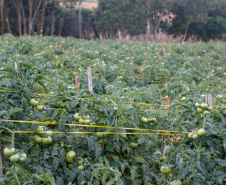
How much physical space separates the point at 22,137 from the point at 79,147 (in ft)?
1.85

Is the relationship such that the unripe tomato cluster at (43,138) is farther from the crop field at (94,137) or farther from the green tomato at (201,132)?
the green tomato at (201,132)

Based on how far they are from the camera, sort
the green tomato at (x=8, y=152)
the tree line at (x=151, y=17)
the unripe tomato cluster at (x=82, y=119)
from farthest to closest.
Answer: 1. the tree line at (x=151, y=17)
2. the unripe tomato cluster at (x=82, y=119)
3. the green tomato at (x=8, y=152)

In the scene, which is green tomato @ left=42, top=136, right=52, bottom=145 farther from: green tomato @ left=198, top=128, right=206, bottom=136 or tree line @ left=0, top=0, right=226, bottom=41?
tree line @ left=0, top=0, right=226, bottom=41

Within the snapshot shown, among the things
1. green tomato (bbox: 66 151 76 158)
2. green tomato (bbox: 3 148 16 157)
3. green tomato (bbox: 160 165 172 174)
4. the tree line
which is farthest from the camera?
the tree line

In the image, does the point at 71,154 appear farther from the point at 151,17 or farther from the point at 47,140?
the point at 151,17

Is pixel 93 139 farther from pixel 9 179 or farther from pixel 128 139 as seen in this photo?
pixel 9 179

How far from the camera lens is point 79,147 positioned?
8.97ft

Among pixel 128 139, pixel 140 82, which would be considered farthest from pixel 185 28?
pixel 128 139

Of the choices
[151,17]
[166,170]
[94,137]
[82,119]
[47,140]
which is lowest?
[166,170]

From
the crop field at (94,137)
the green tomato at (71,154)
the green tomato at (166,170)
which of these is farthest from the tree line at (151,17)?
the green tomato at (166,170)

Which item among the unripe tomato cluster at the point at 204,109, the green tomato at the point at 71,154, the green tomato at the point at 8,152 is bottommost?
the green tomato at the point at 71,154

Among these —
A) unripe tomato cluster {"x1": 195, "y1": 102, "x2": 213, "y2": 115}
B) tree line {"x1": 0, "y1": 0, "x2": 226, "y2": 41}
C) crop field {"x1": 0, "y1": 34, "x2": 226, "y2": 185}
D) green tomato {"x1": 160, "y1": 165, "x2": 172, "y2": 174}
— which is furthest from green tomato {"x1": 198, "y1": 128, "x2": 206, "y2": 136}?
tree line {"x1": 0, "y1": 0, "x2": 226, "y2": 41}

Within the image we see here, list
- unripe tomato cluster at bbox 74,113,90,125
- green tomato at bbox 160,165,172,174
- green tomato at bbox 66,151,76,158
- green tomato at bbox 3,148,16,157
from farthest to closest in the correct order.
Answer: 1. unripe tomato cluster at bbox 74,113,90,125
2. green tomato at bbox 66,151,76,158
3. green tomato at bbox 160,165,172,174
4. green tomato at bbox 3,148,16,157

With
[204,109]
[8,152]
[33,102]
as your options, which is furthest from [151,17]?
[8,152]
